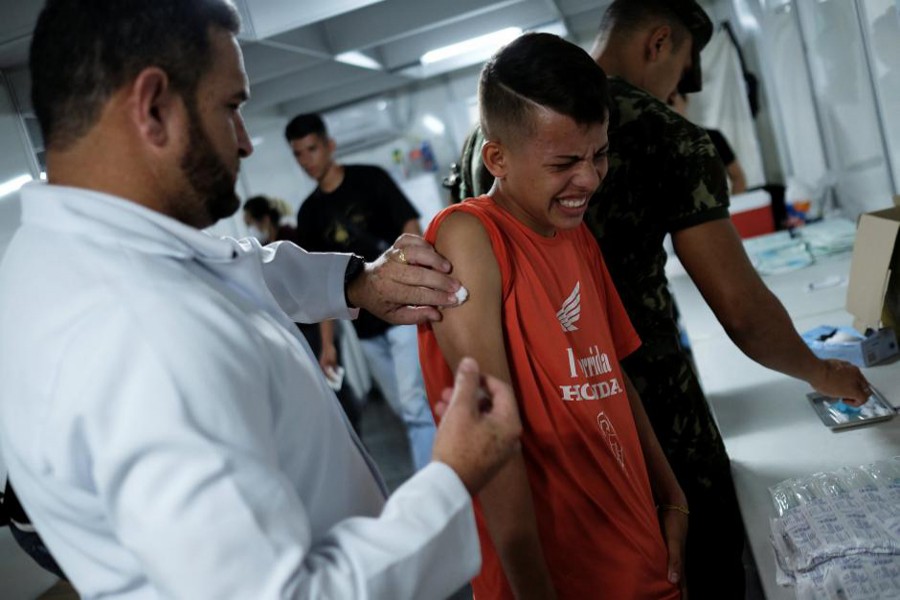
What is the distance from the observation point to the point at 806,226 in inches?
162

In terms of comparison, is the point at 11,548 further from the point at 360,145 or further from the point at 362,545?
the point at 360,145

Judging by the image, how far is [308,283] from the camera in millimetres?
1441

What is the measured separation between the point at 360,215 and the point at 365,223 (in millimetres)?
50

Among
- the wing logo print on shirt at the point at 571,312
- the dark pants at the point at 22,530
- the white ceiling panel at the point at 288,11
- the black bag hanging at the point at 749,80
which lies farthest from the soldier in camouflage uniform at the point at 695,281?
the black bag hanging at the point at 749,80

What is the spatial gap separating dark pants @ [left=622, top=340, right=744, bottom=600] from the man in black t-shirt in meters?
2.30

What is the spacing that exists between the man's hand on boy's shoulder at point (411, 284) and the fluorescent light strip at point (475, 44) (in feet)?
13.3

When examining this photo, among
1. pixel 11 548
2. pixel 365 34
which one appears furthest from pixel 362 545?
pixel 365 34

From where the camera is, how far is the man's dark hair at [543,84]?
49.8 inches

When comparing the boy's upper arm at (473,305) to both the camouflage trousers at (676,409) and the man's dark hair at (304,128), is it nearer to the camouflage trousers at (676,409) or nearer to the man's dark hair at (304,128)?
the camouflage trousers at (676,409)

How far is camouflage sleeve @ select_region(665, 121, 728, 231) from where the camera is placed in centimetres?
160

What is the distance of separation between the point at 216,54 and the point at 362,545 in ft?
1.85

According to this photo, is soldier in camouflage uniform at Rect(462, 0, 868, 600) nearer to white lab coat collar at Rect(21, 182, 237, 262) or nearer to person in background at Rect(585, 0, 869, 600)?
person in background at Rect(585, 0, 869, 600)

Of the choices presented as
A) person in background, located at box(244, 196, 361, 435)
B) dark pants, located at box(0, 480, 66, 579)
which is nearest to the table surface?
dark pants, located at box(0, 480, 66, 579)

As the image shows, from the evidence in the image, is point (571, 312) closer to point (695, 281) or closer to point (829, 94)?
point (695, 281)
